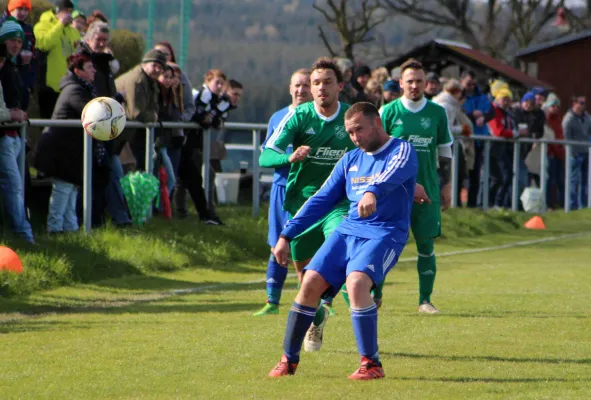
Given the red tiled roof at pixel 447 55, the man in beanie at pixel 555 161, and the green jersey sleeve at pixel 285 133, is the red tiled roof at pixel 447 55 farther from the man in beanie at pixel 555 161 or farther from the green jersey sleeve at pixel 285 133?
the green jersey sleeve at pixel 285 133

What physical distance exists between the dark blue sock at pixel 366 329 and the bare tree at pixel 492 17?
3974 centimetres

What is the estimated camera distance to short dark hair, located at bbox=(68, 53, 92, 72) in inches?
521

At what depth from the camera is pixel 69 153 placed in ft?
43.8

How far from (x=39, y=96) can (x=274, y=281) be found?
5.42 metres

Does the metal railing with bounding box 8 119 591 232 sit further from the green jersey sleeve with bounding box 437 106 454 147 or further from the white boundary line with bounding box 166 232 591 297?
the green jersey sleeve with bounding box 437 106 454 147

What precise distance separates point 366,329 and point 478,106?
14.4 metres

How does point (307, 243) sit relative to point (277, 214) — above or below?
below

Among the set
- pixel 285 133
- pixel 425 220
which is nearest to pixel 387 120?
pixel 425 220

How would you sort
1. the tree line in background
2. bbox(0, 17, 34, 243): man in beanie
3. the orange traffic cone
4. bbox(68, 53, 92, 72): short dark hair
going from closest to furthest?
bbox(0, 17, 34, 243): man in beanie < bbox(68, 53, 92, 72): short dark hair < the orange traffic cone < the tree line in background

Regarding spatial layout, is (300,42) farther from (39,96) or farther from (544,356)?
(544,356)

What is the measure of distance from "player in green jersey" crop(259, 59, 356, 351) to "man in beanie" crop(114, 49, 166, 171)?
4.89 m

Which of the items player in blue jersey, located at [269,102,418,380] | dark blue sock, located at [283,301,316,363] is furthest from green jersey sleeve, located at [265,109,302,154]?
dark blue sock, located at [283,301,316,363]

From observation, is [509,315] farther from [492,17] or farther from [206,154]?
[492,17]

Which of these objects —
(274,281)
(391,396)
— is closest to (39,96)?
(274,281)
